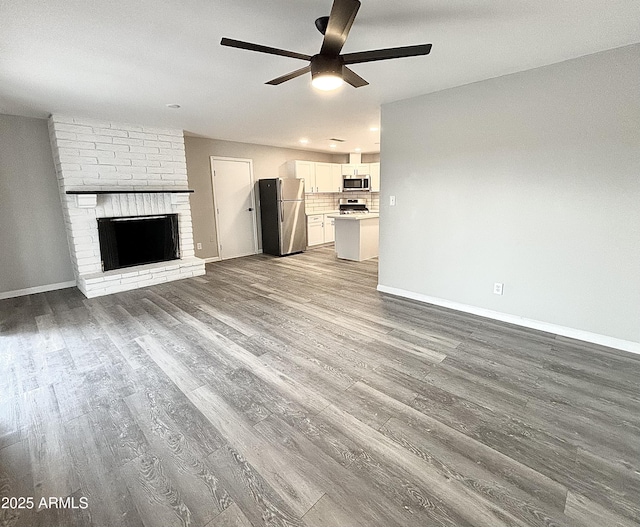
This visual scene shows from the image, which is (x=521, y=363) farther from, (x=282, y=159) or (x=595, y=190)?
(x=282, y=159)

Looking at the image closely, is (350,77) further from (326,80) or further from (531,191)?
(531,191)

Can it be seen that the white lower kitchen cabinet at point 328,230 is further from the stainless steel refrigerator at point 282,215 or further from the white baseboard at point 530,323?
the white baseboard at point 530,323

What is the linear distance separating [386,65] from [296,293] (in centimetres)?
287

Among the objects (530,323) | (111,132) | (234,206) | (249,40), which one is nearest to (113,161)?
(111,132)

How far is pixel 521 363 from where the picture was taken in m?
2.47

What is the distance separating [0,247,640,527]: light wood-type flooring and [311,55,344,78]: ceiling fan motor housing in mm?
2111

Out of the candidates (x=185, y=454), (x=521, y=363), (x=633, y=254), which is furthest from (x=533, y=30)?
(x=185, y=454)

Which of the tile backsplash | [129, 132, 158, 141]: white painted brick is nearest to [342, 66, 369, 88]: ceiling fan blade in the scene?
[129, 132, 158, 141]: white painted brick

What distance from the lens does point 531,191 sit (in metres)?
2.94

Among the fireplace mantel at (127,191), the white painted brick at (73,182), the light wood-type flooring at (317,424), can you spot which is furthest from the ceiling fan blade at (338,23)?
the white painted brick at (73,182)

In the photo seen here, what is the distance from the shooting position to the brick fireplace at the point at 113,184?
14.1 feet

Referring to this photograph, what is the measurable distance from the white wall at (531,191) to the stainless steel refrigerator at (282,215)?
307cm

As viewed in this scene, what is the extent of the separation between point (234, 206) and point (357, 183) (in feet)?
10.0

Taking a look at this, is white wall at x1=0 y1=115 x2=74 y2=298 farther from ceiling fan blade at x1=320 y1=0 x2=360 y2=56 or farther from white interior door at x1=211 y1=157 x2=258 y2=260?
A: ceiling fan blade at x1=320 y1=0 x2=360 y2=56
